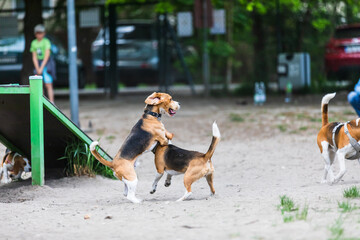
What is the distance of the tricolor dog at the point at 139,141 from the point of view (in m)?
6.70

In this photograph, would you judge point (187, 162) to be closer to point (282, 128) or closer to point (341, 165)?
point (341, 165)

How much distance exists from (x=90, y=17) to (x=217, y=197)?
13.6 m

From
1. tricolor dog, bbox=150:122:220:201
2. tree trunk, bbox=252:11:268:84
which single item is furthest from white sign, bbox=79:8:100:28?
tricolor dog, bbox=150:122:220:201

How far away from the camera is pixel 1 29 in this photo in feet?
63.0

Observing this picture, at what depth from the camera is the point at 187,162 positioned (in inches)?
260

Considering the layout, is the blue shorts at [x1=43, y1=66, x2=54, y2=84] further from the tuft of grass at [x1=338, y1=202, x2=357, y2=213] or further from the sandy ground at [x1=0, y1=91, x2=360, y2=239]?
the tuft of grass at [x1=338, y1=202, x2=357, y2=213]

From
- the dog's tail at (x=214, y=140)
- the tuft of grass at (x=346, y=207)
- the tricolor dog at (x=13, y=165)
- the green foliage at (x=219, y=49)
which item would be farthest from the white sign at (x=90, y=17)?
the tuft of grass at (x=346, y=207)

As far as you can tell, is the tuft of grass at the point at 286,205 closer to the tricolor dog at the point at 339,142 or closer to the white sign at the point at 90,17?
the tricolor dog at the point at 339,142

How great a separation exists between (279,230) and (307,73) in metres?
13.5

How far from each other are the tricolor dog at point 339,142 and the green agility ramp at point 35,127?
2.37 metres

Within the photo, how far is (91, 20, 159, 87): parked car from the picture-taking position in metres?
21.2

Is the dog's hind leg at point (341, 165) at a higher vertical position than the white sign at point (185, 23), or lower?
lower

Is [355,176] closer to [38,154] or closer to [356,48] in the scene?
[38,154]

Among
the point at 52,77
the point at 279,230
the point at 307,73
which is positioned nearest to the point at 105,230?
the point at 279,230
